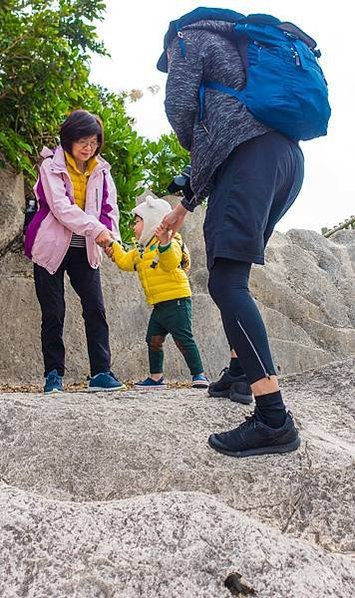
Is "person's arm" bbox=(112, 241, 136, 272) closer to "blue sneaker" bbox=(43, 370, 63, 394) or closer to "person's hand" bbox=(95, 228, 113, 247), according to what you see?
"person's hand" bbox=(95, 228, 113, 247)

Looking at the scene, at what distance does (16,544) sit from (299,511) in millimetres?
1035

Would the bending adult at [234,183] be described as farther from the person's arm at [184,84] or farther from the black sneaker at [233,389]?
the black sneaker at [233,389]

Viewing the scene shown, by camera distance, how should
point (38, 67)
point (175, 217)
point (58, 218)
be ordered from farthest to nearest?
point (38, 67)
point (58, 218)
point (175, 217)

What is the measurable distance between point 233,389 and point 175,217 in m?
0.94

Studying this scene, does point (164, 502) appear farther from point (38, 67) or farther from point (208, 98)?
point (38, 67)

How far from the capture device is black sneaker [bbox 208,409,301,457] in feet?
8.66

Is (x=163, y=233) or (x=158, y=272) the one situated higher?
(x=163, y=233)

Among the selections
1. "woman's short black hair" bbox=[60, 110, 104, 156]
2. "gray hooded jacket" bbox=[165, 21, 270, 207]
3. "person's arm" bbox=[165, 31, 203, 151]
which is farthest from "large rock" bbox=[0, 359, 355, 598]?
"woman's short black hair" bbox=[60, 110, 104, 156]

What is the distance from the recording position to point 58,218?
420 centimetres

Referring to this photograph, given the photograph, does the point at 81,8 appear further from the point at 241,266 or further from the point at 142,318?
the point at 241,266

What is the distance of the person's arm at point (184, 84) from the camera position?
2809 mm

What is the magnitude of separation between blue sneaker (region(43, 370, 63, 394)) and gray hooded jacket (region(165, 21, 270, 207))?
5.63 ft

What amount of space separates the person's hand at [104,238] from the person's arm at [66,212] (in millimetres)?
14

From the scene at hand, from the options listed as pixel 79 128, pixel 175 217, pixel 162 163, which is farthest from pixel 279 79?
pixel 162 163
